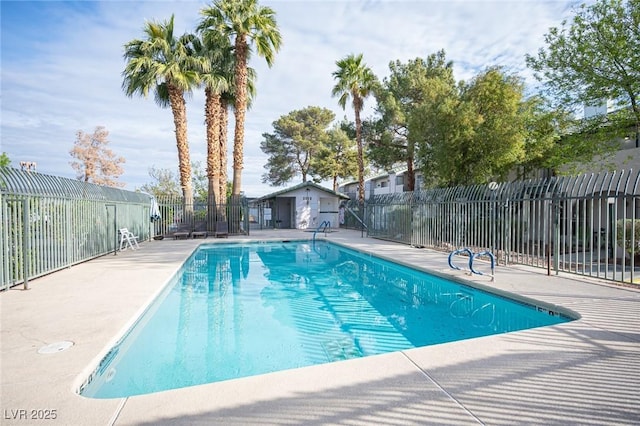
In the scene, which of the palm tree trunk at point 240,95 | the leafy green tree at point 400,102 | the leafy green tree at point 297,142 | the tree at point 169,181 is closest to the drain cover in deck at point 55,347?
the palm tree trunk at point 240,95

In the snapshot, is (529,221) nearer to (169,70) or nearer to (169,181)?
(169,70)

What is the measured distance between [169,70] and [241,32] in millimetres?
4314

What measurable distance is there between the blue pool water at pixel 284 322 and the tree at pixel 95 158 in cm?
3034

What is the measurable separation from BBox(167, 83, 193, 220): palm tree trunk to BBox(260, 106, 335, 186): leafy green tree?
16.3m

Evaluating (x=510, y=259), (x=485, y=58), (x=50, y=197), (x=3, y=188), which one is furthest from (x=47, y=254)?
(x=485, y=58)

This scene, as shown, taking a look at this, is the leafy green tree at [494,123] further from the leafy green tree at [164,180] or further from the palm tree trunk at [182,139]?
the leafy green tree at [164,180]

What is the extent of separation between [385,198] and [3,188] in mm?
13824

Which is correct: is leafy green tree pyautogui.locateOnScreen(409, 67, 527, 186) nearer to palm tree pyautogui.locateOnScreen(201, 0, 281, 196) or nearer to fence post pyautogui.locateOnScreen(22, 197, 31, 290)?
palm tree pyautogui.locateOnScreen(201, 0, 281, 196)

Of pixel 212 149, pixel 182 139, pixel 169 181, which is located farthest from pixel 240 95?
pixel 169 181

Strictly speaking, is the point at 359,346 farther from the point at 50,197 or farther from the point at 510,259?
the point at 50,197

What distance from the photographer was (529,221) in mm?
9227

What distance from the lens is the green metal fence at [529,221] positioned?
6973 mm

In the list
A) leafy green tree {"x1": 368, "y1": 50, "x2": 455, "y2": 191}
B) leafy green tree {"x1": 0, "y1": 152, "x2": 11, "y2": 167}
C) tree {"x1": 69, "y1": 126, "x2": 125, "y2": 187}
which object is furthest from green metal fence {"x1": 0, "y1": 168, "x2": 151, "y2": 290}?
tree {"x1": 69, "y1": 126, "x2": 125, "y2": 187}

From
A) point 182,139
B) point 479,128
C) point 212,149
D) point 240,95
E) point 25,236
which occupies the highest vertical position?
point 240,95
